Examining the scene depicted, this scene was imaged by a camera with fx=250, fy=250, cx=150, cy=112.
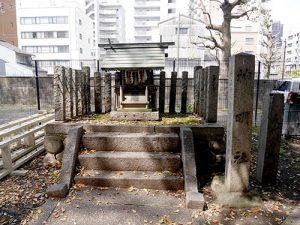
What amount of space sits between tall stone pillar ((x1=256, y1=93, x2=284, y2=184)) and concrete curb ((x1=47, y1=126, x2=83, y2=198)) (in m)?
3.44

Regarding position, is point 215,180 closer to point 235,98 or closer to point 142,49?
point 235,98

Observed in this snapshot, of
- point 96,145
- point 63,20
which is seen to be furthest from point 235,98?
point 63,20

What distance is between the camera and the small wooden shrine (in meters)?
6.07

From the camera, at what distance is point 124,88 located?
6426 millimetres

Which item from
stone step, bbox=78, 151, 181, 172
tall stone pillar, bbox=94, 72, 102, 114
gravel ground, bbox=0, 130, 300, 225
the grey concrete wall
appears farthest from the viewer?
the grey concrete wall

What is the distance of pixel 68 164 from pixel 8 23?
48.0 meters

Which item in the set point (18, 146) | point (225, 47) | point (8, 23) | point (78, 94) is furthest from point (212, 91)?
point (8, 23)

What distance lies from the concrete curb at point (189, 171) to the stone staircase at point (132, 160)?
0.48ft

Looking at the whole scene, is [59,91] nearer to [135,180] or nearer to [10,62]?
[135,180]

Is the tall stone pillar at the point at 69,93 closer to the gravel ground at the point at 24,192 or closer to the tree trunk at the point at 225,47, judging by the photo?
the gravel ground at the point at 24,192

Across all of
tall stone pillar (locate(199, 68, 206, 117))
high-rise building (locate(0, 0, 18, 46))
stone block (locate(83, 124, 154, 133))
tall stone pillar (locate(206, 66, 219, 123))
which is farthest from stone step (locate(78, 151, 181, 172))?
high-rise building (locate(0, 0, 18, 46))

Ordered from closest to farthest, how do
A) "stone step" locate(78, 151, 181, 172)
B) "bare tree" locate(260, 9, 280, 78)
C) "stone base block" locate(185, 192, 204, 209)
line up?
"stone base block" locate(185, 192, 204, 209) < "stone step" locate(78, 151, 181, 172) < "bare tree" locate(260, 9, 280, 78)

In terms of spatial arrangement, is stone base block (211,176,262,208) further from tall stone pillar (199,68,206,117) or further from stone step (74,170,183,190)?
tall stone pillar (199,68,206,117)

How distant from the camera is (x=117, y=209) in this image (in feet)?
12.2
